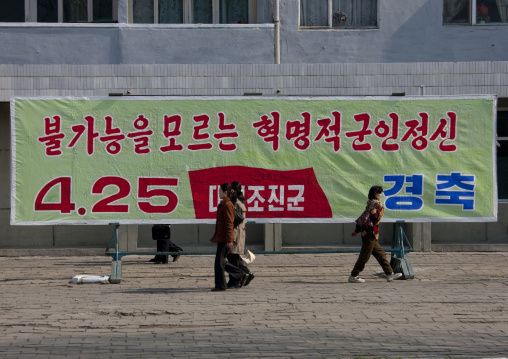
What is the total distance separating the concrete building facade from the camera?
1761 centimetres

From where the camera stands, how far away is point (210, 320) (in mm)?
10469

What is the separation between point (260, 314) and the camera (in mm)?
10852

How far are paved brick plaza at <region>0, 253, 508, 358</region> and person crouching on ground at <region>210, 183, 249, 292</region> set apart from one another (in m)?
0.27

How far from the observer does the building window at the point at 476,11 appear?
19.5 meters

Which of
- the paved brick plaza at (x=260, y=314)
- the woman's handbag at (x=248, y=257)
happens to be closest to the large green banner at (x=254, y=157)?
the woman's handbag at (x=248, y=257)

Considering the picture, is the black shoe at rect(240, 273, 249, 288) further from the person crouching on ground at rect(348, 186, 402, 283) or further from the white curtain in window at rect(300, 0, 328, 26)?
the white curtain in window at rect(300, 0, 328, 26)

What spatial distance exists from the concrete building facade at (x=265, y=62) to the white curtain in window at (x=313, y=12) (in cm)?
2

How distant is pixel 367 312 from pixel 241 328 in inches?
76.5

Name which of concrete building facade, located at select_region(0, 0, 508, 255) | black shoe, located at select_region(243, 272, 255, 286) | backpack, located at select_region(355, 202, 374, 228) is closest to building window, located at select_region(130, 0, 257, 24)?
concrete building facade, located at select_region(0, 0, 508, 255)

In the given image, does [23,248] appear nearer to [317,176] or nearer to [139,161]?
[139,161]

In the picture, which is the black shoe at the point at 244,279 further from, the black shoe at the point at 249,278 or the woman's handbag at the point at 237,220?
the woman's handbag at the point at 237,220

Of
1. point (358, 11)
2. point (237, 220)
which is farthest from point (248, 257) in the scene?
point (358, 11)

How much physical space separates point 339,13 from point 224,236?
8499 millimetres

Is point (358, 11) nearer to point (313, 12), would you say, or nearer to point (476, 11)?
point (313, 12)
